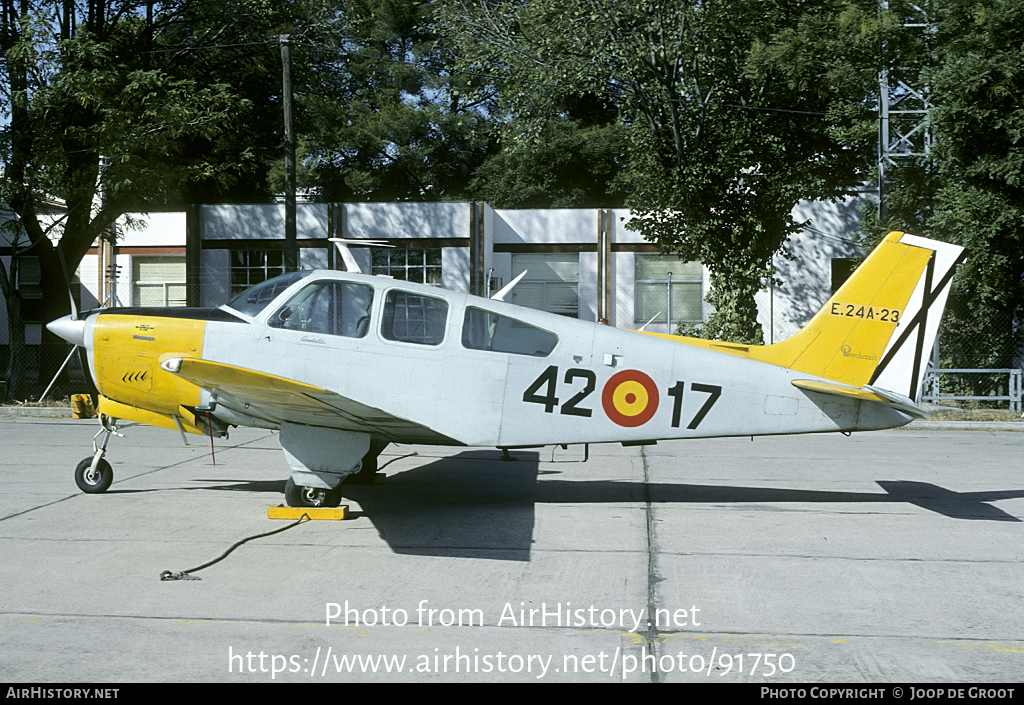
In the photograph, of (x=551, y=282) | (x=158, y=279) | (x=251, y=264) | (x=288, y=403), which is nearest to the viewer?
(x=288, y=403)

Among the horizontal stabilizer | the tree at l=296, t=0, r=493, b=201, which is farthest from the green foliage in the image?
the horizontal stabilizer

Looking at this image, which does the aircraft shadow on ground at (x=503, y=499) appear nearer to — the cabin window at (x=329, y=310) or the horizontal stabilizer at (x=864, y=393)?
the horizontal stabilizer at (x=864, y=393)

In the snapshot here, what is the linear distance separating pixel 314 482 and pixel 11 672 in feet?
10.9

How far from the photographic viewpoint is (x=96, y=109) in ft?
57.4

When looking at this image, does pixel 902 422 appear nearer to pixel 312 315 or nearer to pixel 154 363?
pixel 312 315

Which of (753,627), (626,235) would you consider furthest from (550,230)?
(753,627)

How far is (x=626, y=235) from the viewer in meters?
30.2

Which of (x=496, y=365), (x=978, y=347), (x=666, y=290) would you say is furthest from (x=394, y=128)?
(x=496, y=365)

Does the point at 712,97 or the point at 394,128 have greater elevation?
the point at 394,128

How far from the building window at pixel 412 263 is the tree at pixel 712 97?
8.86 metres

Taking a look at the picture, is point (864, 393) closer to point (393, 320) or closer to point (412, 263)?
point (393, 320)

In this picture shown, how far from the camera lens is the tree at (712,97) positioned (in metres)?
19.0

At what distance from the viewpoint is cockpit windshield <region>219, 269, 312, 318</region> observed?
7617 mm

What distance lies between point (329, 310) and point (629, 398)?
277 centimetres
